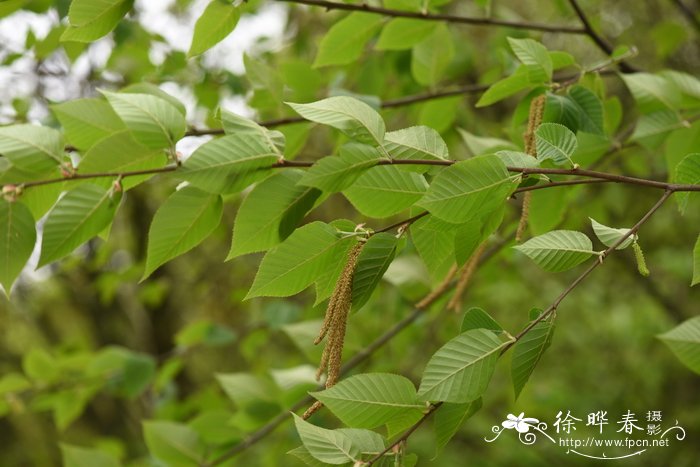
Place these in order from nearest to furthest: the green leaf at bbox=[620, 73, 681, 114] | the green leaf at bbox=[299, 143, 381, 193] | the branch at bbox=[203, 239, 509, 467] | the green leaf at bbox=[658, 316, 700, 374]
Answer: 1. the green leaf at bbox=[299, 143, 381, 193]
2. the green leaf at bbox=[658, 316, 700, 374]
3. the green leaf at bbox=[620, 73, 681, 114]
4. the branch at bbox=[203, 239, 509, 467]

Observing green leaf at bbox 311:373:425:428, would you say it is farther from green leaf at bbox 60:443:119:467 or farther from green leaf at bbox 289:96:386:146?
green leaf at bbox 60:443:119:467

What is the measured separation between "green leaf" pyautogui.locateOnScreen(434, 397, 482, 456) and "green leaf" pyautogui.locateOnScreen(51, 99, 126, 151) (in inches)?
17.4

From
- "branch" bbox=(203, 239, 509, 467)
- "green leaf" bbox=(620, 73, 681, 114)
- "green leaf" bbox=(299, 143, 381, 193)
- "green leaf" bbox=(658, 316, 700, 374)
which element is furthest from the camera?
"branch" bbox=(203, 239, 509, 467)

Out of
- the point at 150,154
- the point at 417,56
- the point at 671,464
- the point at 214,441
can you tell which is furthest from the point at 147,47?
the point at 671,464

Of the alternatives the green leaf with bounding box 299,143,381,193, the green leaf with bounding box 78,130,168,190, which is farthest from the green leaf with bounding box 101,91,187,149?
the green leaf with bounding box 299,143,381,193

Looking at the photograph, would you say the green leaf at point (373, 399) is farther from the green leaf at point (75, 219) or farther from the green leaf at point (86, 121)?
Result: the green leaf at point (86, 121)

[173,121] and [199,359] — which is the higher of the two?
[173,121]

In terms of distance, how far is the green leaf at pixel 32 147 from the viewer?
0.59 m

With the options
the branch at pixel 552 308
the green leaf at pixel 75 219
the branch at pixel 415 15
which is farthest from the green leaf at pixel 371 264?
the branch at pixel 415 15

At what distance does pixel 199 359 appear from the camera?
4316mm

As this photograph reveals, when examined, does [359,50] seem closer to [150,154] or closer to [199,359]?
[150,154]

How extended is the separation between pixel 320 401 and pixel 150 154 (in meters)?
0.27

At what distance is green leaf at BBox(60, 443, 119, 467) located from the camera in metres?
1.06

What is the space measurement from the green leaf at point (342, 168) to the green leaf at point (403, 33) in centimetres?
52
